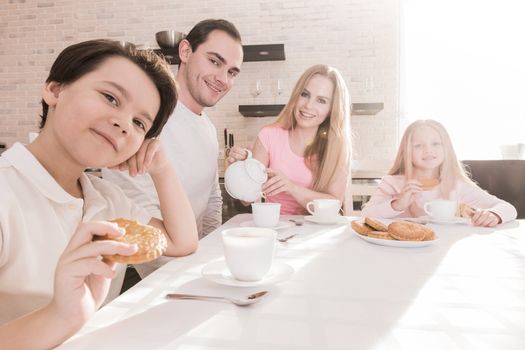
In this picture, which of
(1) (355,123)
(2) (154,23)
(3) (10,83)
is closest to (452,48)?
(1) (355,123)

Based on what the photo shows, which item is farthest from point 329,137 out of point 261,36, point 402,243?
point 261,36

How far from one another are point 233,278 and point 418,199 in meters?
1.62

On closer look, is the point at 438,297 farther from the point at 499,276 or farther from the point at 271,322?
the point at 271,322

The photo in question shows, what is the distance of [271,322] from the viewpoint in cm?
60

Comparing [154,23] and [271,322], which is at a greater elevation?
[154,23]

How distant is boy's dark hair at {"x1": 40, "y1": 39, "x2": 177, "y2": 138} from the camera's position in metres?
0.94

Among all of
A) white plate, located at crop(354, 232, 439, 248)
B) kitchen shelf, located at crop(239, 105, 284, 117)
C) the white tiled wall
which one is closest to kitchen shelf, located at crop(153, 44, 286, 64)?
the white tiled wall

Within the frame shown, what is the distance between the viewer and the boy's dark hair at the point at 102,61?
94 cm

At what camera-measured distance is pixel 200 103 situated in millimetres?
2125

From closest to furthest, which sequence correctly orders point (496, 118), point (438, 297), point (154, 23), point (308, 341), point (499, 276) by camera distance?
1. point (308, 341)
2. point (438, 297)
3. point (499, 276)
4. point (496, 118)
5. point (154, 23)

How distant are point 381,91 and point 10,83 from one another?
4780 millimetres

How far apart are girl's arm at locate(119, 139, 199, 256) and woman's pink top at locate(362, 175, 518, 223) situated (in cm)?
104

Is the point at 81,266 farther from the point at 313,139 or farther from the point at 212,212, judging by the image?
the point at 313,139

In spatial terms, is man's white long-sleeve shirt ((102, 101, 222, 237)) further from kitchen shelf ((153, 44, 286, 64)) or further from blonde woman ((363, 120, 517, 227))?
kitchen shelf ((153, 44, 286, 64))
